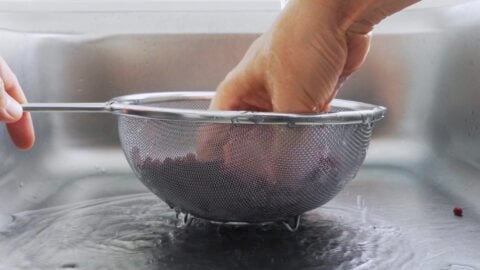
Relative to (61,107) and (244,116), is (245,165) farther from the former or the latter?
(61,107)

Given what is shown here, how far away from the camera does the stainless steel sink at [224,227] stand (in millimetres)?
531

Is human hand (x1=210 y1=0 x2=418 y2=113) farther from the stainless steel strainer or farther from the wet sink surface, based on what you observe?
the wet sink surface

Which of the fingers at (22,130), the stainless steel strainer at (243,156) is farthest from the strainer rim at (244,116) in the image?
the fingers at (22,130)

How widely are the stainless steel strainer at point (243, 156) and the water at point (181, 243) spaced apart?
0.03 meters

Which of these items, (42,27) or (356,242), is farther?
(42,27)

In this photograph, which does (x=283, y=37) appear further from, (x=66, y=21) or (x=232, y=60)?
(x=66, y=21)

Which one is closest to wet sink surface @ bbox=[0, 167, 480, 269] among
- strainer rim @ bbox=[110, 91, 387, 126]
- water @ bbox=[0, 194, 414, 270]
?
water @ bbox=[0, 194, 414, 270]

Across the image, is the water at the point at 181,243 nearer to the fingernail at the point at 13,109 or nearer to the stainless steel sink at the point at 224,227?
the stainless steel sink at the point at 224,227

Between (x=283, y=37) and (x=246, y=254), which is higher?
(x=283, y=37)

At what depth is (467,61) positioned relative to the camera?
0.83 meters

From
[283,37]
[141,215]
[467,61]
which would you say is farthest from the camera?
[467,61]

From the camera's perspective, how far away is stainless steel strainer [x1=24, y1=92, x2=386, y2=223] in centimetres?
51

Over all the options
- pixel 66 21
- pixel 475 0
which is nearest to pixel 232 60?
pixel 66 21

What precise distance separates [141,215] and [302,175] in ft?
0.66
